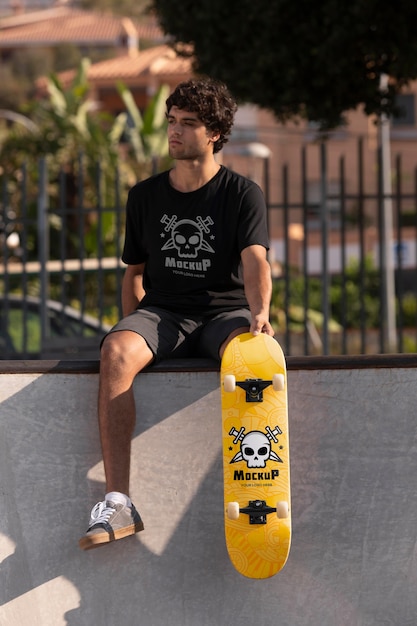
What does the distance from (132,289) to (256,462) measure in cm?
116

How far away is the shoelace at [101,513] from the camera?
368 centimetres

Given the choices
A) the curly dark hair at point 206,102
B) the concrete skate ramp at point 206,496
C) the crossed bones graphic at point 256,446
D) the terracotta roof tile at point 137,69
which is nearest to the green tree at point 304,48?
the curly dark hair at point 206,102

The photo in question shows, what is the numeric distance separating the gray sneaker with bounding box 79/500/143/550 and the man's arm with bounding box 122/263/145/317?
101cm

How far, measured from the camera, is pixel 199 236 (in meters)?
4.08

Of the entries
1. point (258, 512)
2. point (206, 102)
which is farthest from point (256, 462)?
point (206, 102)

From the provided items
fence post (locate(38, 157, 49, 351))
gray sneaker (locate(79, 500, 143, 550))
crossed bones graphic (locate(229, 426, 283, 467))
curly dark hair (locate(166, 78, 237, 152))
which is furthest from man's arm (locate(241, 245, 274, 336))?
fence post (locate(38, 157, 49, 351))

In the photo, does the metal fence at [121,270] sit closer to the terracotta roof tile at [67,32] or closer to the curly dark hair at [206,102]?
the curly dark hair at [206,102]

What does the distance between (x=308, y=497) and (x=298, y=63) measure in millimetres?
5939

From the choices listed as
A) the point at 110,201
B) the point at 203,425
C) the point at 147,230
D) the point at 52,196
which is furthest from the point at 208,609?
the point at 52,196

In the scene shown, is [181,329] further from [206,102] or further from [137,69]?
[137,69]

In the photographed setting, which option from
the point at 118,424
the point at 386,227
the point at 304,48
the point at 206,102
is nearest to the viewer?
the point at 118,424

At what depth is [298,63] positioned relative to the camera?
906cm

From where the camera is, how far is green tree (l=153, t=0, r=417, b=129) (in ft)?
27.9

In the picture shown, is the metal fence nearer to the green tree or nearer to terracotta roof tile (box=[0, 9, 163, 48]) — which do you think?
the green tree
